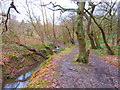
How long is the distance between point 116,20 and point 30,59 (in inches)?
444

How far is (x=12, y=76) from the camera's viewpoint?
24.9 ft

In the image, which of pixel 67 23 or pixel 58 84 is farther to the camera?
pixel 67 23

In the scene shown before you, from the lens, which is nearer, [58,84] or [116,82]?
[58,84]

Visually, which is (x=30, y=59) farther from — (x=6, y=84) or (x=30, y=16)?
(x=30, y=16)

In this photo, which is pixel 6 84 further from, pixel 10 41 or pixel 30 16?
pixel 30 16

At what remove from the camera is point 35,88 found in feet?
14.3

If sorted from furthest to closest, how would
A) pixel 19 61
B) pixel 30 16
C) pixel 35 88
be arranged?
pixel 30 16 < pixel 19 61 < pixel 35 88

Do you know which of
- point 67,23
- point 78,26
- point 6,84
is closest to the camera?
point 6,84

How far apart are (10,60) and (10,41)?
14.6ft

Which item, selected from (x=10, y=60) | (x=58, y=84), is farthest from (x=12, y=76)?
(x=58, y=84)

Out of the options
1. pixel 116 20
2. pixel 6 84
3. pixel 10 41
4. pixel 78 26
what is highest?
pixel 116 20

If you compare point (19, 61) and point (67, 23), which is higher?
point (67, 23)

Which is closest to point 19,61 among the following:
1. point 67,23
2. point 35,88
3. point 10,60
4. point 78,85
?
point 10,60

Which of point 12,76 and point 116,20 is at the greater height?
point 116,20
